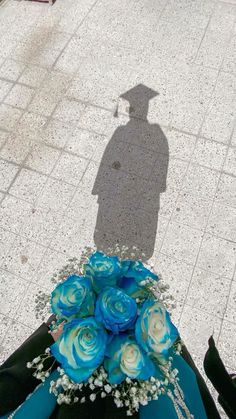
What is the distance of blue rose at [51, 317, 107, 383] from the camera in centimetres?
173

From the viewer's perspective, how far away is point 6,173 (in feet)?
19.6

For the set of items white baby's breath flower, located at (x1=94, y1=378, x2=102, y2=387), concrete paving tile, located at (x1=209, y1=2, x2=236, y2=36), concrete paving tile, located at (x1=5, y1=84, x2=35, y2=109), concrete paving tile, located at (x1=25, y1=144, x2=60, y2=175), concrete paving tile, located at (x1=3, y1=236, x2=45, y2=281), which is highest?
white baby's breath flower, located at (x1=94, y1=378, x2=102, y2=387)

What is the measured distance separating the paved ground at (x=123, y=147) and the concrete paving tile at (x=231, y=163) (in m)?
0.02

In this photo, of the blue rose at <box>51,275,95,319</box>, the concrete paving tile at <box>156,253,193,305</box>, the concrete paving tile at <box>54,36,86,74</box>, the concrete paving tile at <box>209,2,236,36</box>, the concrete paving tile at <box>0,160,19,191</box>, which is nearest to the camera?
→ the blue rose at <box>51,275,95,319</box>

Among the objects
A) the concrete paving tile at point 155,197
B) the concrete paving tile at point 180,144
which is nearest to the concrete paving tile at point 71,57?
the concrete paving tile at point 180,144

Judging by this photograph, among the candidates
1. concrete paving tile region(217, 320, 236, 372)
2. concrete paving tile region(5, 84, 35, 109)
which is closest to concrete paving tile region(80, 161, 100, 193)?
concrete paving tile region(5, 84, 35, 109)

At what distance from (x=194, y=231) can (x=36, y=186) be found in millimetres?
2488

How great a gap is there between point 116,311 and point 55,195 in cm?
411

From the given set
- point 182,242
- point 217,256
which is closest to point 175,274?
point 182,242

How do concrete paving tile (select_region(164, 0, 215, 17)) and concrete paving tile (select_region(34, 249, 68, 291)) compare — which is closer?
concrete paving tile (select_region(34, 249, 68, 291))

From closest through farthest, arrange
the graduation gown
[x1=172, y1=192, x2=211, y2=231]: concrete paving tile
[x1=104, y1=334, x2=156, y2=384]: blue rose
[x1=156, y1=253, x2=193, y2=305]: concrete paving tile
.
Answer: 1. [x1=104, y1=334, x2=156, y2=384]: blue rose
2. the graduation gown
3. [x1=156, y1=253, x2=193, y2=305]: concrete paving tile
4. [x1=172, y1=192, x2=211, y2=231]: concrete paving tile

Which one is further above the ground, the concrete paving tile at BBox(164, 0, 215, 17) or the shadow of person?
the concrete paving tile at BBox(164, 0, 215, 17)

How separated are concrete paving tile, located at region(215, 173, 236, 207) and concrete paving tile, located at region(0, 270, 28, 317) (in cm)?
304

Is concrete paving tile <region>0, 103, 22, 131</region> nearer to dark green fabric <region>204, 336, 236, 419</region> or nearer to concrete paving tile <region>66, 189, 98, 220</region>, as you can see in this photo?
concrete paving tile <region>66, 189, 98, 220</region>
